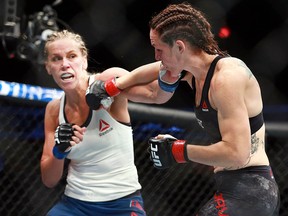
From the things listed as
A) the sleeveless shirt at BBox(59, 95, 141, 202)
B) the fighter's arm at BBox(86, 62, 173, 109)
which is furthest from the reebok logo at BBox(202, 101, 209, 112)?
the sleeveless shirt at BBox(59, 95, 141, 202)

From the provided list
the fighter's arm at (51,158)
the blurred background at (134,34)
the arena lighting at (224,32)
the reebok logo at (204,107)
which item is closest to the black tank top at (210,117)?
the reebok logo at (204,107)

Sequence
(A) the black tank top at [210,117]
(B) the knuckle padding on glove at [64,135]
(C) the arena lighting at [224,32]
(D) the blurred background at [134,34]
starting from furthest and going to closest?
(C) the arena lighting at [224,32]
(D) the blurred background at [134,34]
(B) the knuckle padding on glove at [64,135]
(A) the black tank top at [210,117]

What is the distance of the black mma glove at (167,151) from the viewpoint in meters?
1.68

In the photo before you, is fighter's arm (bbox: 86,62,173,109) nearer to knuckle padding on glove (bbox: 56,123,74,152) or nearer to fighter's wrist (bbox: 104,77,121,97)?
fighter's wrist (bbox: 104,77,121,97)

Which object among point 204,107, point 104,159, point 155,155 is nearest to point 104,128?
point 104,159

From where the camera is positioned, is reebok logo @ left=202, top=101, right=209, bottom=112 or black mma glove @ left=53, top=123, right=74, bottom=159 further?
black mma glove @ left=53, top=123, right=74, bottom=159

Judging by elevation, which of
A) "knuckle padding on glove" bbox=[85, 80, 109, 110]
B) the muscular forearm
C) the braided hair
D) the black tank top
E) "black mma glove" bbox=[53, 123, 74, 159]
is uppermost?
the braided hair

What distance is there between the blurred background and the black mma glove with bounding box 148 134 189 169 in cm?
259

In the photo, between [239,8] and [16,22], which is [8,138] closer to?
[16,22]

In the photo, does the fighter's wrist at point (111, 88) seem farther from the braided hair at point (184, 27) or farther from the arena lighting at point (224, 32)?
the arena lighting at point (224, 32)

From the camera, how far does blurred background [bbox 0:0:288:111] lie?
13.9 ft

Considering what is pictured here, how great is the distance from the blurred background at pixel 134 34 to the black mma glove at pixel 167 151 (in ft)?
8.50

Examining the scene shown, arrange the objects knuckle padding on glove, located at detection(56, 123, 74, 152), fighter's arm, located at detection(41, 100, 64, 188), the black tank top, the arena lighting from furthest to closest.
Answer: the arena lighting → fighter's arm, located at detection(41, 100, 64, 188) → knuckle padding on glove, located at detection(56, 123, 74, 152) → the black tank top

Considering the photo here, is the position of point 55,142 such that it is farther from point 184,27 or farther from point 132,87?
point 184,27
